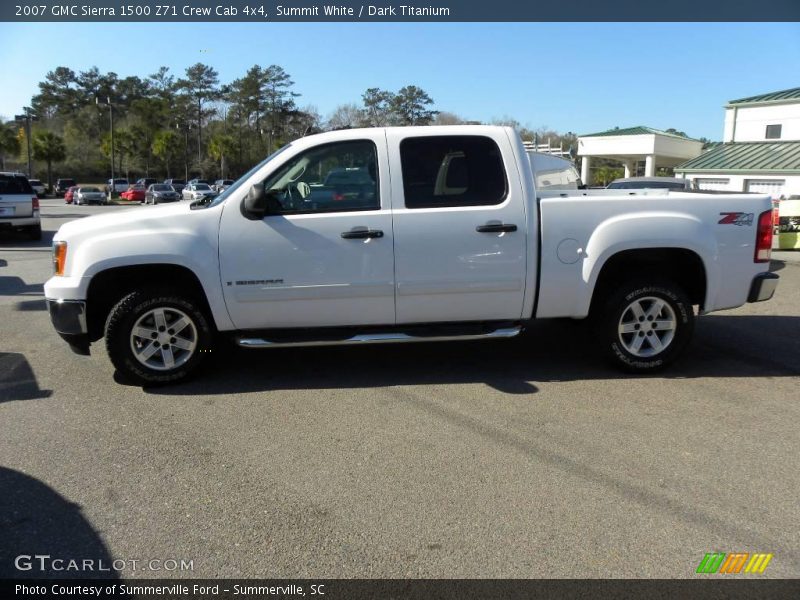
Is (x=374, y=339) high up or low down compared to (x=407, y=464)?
up

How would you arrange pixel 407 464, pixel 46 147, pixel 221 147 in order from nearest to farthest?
1. pixel 407 464
2. pixel 46 147
3. pixel 221 147

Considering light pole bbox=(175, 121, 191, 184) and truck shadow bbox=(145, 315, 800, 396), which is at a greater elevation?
light pole bbox=(175, 121, 191, 184)

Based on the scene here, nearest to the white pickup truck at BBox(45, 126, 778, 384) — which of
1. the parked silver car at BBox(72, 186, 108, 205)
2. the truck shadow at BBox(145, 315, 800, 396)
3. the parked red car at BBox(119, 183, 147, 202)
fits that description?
the truck shadow at BBox(145, 315, 800, 396)

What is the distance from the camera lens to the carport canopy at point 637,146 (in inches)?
1438

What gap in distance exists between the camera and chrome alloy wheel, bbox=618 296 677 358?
5418 mm

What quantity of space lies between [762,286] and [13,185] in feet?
59.6

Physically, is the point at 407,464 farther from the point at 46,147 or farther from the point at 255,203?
the point at 46,147

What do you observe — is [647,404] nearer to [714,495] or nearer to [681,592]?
[714,495]

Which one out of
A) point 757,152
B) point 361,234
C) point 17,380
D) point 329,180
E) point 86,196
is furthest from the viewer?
point 86,196

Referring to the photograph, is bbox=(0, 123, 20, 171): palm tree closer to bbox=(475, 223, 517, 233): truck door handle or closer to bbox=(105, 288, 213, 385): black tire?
bbox=(105, 288, 213, 385): black tire

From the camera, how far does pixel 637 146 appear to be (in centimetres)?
3694

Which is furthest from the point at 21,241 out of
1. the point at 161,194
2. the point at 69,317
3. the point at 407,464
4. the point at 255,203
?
the point at 161,194

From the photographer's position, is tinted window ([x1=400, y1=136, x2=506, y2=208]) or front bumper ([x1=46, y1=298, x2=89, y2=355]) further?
tinted window ([x1=400, y1=136, x2=506, y2=208])

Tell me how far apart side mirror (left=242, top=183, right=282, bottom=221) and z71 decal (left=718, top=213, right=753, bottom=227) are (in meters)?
3.73
